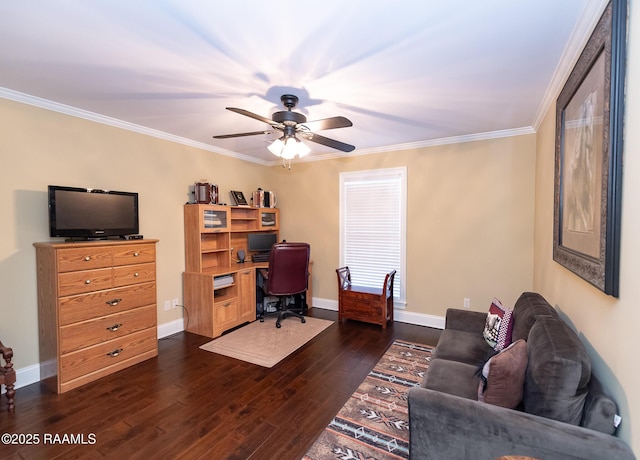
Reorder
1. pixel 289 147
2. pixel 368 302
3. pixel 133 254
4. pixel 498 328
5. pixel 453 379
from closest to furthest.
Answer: pixel 453 379
pixel 498 328
pixel 289 147
pixel 133 254
pixel 368 302

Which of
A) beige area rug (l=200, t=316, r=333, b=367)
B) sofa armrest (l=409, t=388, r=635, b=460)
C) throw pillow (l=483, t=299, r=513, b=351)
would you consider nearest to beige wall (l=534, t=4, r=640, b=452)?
sofa armrest (l=409, t=388, r=635, b=460)

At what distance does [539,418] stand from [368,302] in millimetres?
2741

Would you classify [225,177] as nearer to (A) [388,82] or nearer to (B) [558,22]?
(A) [388,82]

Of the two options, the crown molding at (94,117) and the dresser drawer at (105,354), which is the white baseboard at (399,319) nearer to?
the dresser drawer at (105,354)

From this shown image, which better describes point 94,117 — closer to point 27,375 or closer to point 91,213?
point 91,213

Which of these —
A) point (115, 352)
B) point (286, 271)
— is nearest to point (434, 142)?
point (286, 271)

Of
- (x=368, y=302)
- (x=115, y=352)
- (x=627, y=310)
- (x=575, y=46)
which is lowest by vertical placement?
(x=115, y=352)

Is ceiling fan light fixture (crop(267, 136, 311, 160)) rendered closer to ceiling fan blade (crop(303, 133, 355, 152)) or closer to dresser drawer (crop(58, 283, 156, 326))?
ceiling fan blade (crop(303, 133, 355, 152))

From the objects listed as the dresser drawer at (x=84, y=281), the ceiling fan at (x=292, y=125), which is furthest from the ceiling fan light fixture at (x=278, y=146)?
the dresser drawer at (x=84, y=281)

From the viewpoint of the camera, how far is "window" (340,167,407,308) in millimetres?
4156

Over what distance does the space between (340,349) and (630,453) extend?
2419 mm

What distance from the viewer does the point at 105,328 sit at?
8.79 feet

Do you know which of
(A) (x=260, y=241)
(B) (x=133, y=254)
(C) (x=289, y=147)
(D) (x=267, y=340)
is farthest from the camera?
(A) (x=260, y=241)

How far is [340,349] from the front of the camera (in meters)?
3.26
